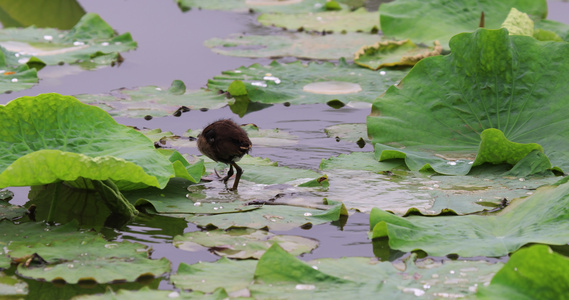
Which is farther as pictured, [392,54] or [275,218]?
[392,54]

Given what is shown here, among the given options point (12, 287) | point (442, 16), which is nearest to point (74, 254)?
point (12, 287)

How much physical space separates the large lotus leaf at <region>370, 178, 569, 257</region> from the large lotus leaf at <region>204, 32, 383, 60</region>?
9.10ft

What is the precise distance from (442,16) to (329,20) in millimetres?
1195

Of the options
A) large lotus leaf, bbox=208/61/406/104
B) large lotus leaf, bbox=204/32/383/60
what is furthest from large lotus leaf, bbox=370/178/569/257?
large lotus leaf, bbox=204/32/383/60

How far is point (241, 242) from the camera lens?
95.6 inches

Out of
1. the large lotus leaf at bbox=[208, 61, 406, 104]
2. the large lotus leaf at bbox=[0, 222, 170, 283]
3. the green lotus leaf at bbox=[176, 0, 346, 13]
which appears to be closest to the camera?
the large lotus leaf at bbox=[0, 222, 170, 283]

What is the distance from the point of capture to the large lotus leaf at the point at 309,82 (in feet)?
14.2

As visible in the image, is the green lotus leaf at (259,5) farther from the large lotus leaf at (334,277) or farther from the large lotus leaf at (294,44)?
the large lotus leaf at (334,277)

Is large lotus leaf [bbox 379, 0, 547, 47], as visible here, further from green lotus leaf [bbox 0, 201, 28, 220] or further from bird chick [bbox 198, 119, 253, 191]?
green lotus leaf [bbox 0, 201, 28, 220]

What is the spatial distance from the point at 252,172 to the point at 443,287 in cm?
125

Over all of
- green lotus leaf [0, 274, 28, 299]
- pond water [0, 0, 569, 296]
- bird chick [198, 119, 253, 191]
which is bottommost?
pond water [0, 0, 569, 296]

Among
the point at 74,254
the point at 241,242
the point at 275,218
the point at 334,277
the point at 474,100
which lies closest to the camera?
the point at 334,277

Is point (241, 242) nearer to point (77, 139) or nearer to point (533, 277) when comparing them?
point (77, 139)

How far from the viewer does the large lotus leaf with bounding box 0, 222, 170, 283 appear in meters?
2.15
